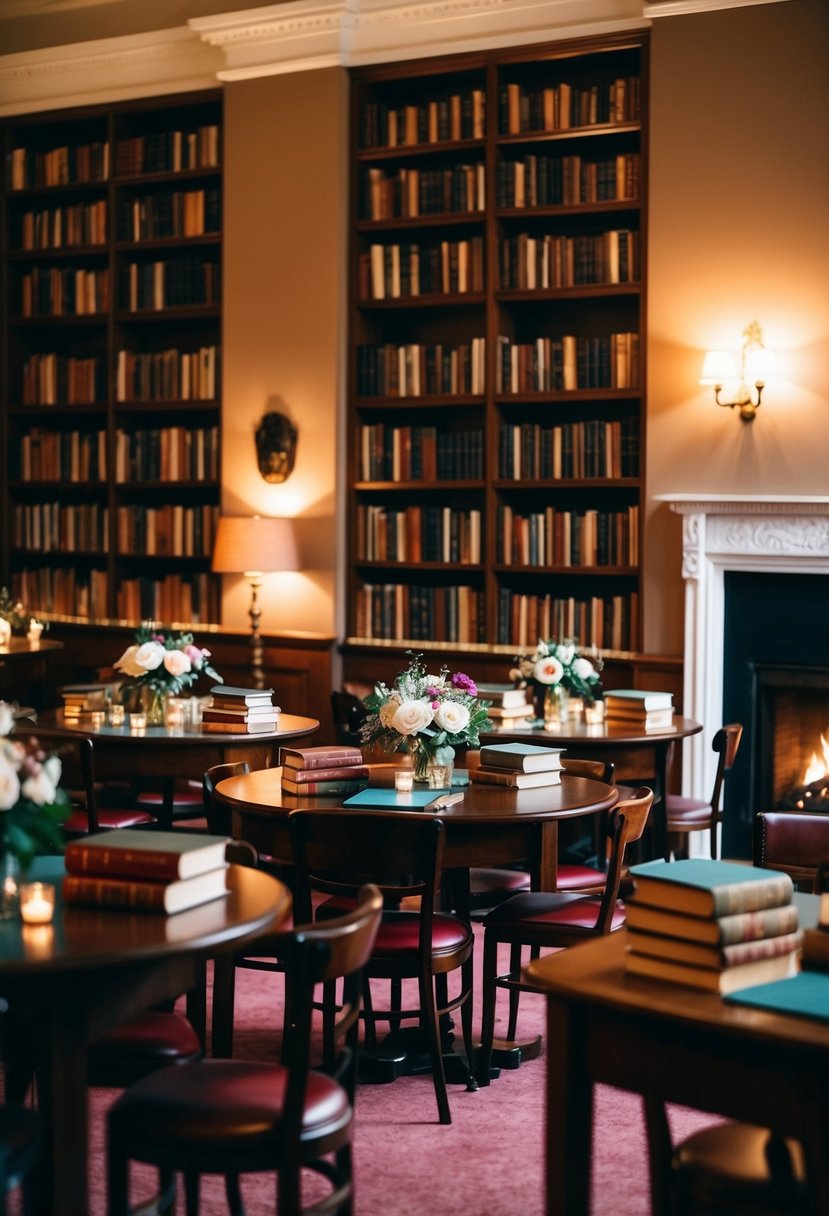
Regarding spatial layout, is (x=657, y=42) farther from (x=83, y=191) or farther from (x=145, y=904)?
(x=145, y=904)

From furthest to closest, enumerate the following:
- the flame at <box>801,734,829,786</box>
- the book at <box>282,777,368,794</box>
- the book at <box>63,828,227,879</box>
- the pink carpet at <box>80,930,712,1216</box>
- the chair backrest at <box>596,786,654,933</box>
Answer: the flame at <box>801,734,829,786</box>, the book at <box>282,777,368,794</box>, the chair backrest at <box>596,786,654,933</box>, the pink carpet at <box>80,930,712,1216</box>, the book at <box>63,828,227,879</box>

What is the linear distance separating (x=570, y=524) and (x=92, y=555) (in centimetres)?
299

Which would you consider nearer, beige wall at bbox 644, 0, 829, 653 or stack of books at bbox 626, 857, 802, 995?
stack of books at bbox 626, 857, 802, 995

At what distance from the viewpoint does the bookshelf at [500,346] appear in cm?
727

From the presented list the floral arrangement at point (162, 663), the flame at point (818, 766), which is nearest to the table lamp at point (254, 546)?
the floral arrangement at point (162, 663)

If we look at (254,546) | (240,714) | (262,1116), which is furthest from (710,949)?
(254,546)

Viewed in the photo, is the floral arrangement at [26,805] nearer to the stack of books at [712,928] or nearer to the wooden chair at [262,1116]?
the wooden chair at [262,1116]

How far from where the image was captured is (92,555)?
8711 mm

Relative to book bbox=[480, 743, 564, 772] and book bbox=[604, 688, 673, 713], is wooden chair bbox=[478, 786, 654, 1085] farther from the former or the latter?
book bbox=[604, 688, 673, 713]

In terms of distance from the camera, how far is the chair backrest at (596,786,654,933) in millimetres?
3945

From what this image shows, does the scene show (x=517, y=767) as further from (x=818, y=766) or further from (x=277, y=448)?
(x=277, y=448)

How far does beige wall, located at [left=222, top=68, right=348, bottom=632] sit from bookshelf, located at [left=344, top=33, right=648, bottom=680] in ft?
0.50

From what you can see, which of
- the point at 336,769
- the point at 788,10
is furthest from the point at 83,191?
the point at 336,769

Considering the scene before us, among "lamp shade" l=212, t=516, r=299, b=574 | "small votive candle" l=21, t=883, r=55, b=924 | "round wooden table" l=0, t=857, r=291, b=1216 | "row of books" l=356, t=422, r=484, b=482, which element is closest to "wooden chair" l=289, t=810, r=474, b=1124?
"round wooden table" l=0, t=857, r=291, b=1216
